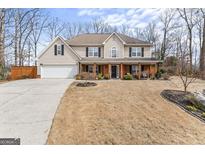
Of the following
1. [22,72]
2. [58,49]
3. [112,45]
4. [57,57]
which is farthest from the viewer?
[112,45]

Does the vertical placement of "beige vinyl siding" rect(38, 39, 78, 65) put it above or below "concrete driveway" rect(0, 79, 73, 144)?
above

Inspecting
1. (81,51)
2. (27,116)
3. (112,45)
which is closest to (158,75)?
(112,45)

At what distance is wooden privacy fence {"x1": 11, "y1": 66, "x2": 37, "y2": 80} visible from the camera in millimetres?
24984

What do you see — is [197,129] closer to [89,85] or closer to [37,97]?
[37,97]

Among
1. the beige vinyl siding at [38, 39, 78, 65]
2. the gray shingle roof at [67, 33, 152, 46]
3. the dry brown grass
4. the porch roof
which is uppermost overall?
the gray shingle roof at [67, 33, 152, 46]

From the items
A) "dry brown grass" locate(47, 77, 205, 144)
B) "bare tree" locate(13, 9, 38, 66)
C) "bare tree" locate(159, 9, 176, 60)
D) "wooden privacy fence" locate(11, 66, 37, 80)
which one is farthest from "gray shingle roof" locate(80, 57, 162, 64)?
"dry brown grass" locate(47, 77, 205, 144)

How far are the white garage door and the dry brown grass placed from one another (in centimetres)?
1328

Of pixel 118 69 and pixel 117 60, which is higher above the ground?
pixel 117 60

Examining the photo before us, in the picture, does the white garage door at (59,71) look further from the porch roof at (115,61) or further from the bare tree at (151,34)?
the bare tree at (151,34)

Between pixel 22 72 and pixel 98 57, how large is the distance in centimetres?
842

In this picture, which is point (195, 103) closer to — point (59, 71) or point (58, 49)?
point (59, 71)

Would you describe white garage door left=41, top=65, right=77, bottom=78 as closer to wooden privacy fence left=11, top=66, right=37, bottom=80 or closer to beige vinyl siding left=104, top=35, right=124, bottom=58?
wooden privacy fence left=11, top=66, right=37, bottom=80

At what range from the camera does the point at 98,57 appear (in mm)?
25875
